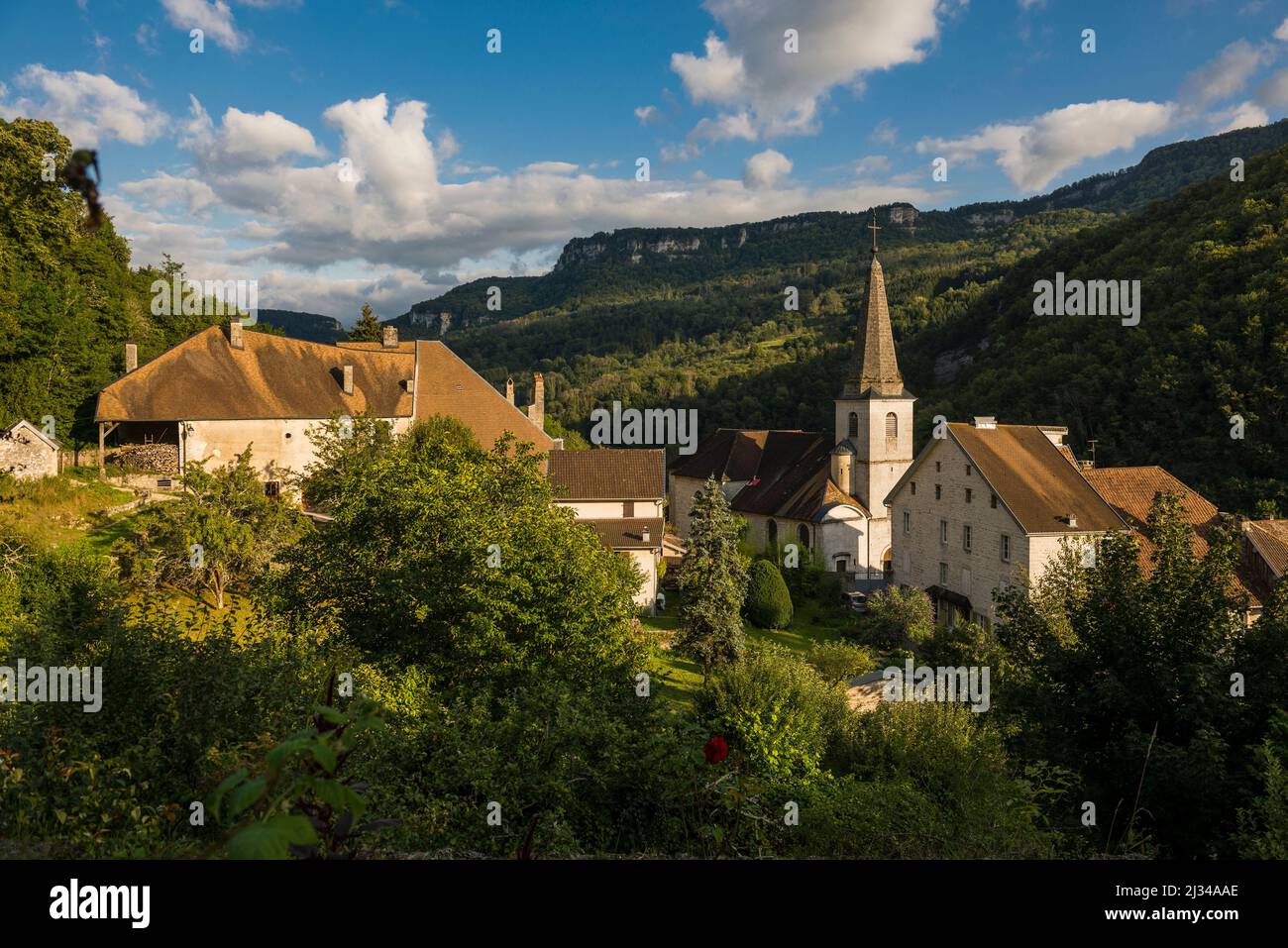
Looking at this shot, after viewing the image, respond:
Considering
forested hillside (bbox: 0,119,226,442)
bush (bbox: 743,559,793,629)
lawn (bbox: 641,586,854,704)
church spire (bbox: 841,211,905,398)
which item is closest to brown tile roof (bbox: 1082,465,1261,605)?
lawn (bbox: 641,586,854,704)

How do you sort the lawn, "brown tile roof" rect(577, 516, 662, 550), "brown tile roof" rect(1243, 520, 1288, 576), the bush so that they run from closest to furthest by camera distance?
1. "brown tile roof" rect(1243, 520, 1288, 576)
2. the lawn
3. the bush
4. "brown tile roof" rect(577, 516, 662, 550)

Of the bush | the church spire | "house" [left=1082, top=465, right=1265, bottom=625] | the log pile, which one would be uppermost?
the church spire

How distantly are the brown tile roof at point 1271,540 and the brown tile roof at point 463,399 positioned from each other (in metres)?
30.5

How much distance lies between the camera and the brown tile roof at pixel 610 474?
40.9 m

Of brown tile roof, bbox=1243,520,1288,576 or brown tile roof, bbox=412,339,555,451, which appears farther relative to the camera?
brown tile roof, bbox=412,339,555,451

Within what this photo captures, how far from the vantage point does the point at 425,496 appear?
709 inches

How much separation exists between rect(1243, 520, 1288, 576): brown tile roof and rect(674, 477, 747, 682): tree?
17822 millimetres

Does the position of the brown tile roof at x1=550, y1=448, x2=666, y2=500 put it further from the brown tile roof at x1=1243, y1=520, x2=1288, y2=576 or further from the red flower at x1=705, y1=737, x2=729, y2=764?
the red flower at x1=705, y1=737, x2=729, y2=764

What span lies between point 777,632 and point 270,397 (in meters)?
25.6

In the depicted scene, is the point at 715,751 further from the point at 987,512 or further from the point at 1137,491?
the point at 1137,491

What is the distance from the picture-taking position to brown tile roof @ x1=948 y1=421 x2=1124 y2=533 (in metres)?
30.4

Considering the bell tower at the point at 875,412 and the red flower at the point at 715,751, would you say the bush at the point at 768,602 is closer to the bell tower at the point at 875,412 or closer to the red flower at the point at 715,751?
the bell tower at the point at 875,412

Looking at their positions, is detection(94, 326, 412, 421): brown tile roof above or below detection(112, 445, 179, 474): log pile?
above
